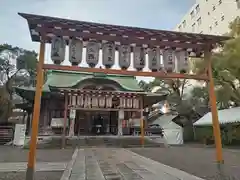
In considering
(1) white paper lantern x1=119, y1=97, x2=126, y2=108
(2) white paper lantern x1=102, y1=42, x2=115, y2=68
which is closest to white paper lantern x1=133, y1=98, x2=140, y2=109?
(1) white paper lantern x1=119, y1=97, x2=126, y2=108

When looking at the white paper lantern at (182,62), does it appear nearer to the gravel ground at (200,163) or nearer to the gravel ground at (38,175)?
the gravel ground at (200,163)

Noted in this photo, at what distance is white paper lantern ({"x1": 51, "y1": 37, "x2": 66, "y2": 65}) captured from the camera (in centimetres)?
581

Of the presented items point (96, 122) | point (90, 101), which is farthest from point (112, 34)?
point (96, 122)

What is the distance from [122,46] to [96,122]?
50.8 ft

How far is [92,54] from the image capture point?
612cm

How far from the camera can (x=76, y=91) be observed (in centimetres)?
1623

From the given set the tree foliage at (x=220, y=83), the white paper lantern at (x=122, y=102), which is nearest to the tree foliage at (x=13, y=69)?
the white paper lantern at (x=122, y=102)

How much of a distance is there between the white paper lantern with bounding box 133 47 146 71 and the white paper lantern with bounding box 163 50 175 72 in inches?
25.1

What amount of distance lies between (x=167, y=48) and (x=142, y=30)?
1.01m

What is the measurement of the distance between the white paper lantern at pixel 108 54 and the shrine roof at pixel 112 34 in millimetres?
192

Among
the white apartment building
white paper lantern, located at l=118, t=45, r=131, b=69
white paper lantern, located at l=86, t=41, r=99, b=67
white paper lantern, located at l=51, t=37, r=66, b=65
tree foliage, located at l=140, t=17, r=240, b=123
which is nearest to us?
white paper lantern, located at l=51, t=37, r=66, b=65

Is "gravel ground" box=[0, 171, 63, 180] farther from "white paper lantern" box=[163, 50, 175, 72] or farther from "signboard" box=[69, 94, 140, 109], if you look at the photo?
"signboard" box=[69, 94, 140, 109]

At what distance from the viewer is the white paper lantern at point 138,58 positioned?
20.8 ft

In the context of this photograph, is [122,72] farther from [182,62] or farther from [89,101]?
[89,101]
